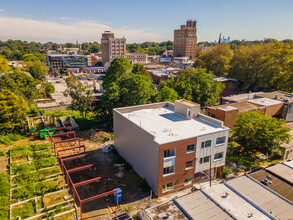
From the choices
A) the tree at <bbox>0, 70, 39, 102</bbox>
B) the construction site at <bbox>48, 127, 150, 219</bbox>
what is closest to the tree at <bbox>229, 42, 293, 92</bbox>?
the construction site at <bbox>48, 127, 150, 219</bbox>

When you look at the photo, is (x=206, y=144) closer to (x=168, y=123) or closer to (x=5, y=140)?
(x=168, y=123)

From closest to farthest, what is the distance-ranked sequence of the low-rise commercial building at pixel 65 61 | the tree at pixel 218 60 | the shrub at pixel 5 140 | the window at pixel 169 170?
the window at pixel 169 170
the shrub at pixel 5 140
the tree at pixel 218 60
the low-rise commercial building at pixel 65 61

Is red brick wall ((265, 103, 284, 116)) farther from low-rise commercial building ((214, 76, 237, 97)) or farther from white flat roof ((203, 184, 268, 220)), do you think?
white flat roof ((203, 184, 268, 220))

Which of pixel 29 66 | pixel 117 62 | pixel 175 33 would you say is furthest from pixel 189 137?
pixel 175 33

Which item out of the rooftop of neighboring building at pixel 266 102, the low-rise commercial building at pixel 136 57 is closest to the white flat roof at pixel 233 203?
the rooftop of neighboring building at pixel 266 102

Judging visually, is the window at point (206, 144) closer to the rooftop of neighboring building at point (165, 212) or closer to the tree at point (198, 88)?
the rooftop of neighboring building at point (165, 212)

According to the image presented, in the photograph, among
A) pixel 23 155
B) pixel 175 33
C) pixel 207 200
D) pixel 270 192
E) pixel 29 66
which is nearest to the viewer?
pixel 207 200

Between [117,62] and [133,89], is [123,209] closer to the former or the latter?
[133,89]
